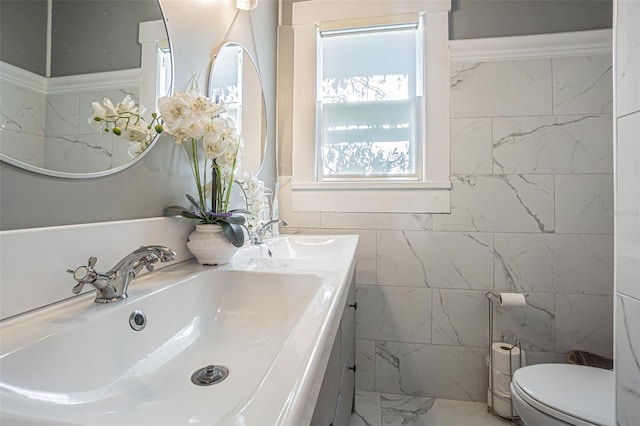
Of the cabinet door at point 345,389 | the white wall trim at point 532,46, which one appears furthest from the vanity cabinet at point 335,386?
the white wall trim at point 532,46

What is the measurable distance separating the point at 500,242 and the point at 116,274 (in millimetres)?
1748

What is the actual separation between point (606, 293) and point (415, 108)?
4.54ft

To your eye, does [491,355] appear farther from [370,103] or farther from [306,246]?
[370,103]

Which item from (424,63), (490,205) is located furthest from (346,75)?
(490,205)

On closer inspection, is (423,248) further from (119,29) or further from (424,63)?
(119,29)

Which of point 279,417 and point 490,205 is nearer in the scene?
point 279,417

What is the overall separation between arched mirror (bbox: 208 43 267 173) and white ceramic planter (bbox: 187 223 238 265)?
1.76 ft

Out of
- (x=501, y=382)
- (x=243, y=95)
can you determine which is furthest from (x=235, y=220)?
(x=501, y=382)

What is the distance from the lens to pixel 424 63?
5.90 feet

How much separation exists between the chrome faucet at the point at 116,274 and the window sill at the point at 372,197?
129 cm

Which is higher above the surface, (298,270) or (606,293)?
(298,270)

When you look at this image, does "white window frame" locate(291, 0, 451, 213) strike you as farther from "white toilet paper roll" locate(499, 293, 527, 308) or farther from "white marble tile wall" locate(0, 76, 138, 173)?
"white marble tile wall" locate(0, 76, 138, 173)

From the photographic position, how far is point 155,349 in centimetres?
61

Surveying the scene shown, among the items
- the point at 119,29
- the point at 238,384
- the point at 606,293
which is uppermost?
the point at 119,29
